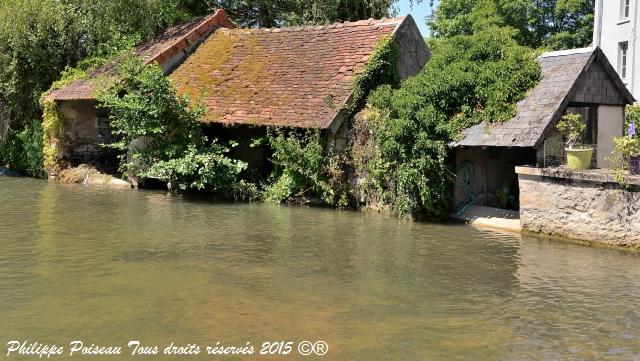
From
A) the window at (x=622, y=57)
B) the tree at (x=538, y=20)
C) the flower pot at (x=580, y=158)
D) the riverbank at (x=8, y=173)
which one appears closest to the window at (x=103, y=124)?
the riverbank at (x=8, y=173)

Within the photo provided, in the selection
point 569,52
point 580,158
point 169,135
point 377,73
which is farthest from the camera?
point 169,135

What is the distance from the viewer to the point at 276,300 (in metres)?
8.68

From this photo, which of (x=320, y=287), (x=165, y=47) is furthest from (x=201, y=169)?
(x=320, y=287)

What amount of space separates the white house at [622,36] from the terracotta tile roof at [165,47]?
14783 millimetres

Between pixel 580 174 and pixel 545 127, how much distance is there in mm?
1395

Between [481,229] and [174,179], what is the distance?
342 inches

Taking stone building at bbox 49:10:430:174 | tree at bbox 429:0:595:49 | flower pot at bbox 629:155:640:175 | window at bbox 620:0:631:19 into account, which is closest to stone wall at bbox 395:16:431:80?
stone building at bbox 49:10:430:174

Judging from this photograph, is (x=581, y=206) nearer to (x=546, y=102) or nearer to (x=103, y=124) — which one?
(x=546, y=102)

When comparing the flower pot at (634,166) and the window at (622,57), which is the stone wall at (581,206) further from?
the window at (622,57)

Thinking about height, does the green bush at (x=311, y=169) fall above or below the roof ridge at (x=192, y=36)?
below

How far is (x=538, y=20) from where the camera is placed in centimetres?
3862

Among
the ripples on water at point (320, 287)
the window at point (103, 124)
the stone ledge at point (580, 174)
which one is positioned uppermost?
the window at point (103, 124)

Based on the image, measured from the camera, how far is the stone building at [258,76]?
58.6 ft

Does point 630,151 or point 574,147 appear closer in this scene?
point 630,151
